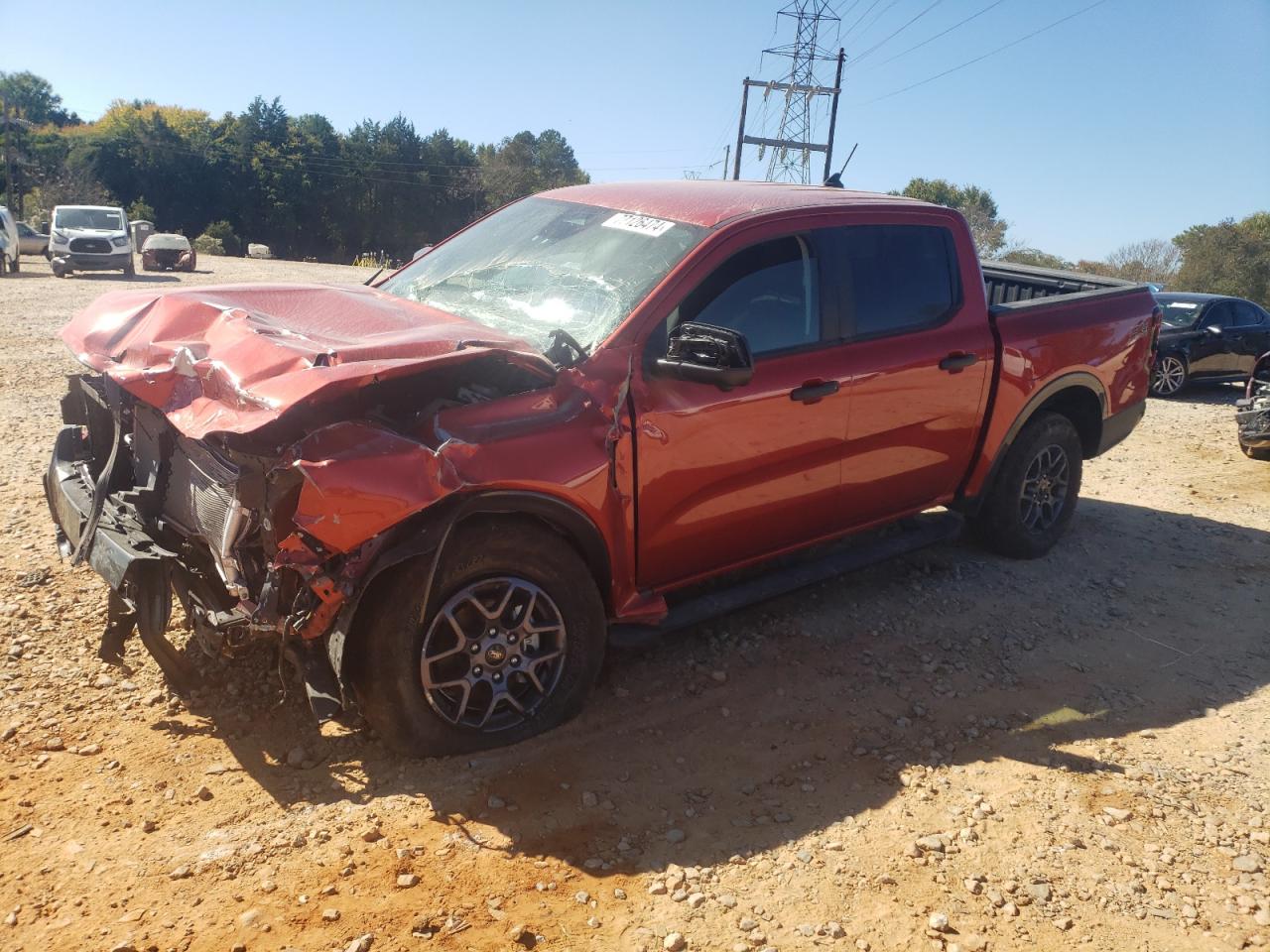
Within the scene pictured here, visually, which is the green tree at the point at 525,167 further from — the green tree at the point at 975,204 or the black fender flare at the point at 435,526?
the black fender flare at the point at 435,526

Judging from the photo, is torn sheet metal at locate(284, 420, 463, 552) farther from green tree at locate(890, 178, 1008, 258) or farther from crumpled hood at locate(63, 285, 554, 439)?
green tree at locate(890, 178, 1008, 258)

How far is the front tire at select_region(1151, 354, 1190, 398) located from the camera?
44.3ft

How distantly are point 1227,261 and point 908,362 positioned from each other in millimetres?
38019

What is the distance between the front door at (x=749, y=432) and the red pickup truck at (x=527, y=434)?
0.04ft

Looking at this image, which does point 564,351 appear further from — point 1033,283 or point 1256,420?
point 1256,420

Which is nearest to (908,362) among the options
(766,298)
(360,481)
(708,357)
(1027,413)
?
(766,298)

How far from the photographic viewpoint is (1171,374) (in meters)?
13.5

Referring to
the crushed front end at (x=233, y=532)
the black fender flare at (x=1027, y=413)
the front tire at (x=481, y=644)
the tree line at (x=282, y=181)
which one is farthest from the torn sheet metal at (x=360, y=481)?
the tree line at (x=282, y=181)

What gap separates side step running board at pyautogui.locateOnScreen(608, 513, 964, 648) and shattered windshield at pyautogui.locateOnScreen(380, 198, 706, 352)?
119 centimetres

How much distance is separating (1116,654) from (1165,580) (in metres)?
1.37

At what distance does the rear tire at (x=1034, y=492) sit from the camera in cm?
565

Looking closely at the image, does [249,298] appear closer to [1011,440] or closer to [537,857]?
[537,857]

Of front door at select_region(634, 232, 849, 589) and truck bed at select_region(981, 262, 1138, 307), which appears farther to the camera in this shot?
truck bed at select_region(981, 262, 1138, 307)

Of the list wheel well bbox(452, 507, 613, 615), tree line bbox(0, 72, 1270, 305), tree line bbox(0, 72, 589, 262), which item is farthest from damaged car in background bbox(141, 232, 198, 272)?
wheel well bbox(452, 507, 613, 615)
